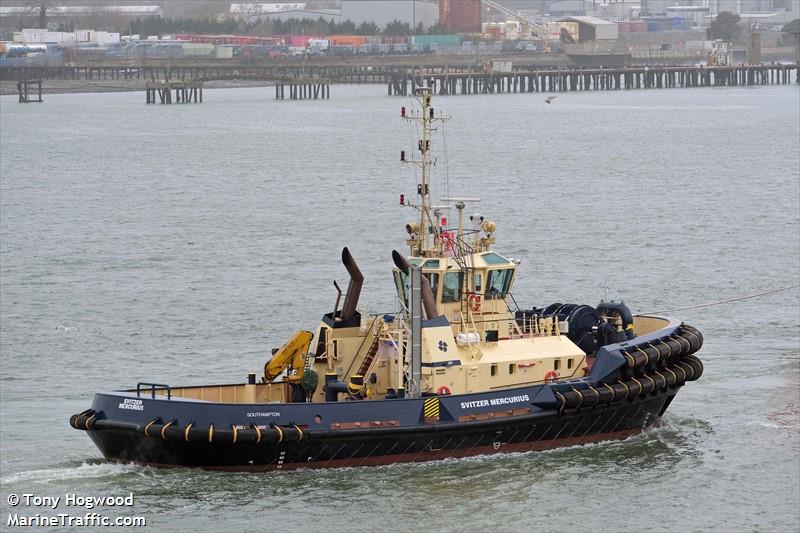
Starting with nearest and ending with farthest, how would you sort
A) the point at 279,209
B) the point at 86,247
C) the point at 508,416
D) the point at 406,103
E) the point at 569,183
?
1. the point at 508,416
2. the point at 86,247
3. the point at 279,209
4. the point at 569,183
5. the point at 406,103

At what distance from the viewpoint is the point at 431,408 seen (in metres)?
25.2

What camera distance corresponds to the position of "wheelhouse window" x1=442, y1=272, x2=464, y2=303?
87.0 feet

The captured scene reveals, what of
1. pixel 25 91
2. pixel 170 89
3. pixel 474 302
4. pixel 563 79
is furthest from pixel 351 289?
pixel 563 79

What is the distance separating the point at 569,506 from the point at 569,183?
51584mm

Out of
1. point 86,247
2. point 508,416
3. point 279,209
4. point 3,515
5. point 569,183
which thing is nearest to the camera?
point 3,515

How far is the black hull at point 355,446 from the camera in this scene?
2473cm

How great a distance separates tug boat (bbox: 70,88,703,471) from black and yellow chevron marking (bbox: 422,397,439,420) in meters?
0.02

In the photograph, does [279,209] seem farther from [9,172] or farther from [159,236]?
[9,172]

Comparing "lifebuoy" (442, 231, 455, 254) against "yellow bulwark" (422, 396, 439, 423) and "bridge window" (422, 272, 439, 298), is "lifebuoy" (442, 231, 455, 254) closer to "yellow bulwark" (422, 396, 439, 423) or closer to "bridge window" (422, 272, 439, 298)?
"bridge window" (422, 272, 439, 298)

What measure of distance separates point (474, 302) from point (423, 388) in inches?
77.1

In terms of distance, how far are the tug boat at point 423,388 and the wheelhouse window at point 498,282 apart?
0.02 metres

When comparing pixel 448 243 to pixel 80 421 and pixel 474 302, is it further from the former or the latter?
pixel 80 421

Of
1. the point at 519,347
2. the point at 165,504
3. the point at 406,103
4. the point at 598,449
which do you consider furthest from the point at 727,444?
the point at 406,103

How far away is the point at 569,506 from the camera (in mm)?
24750
